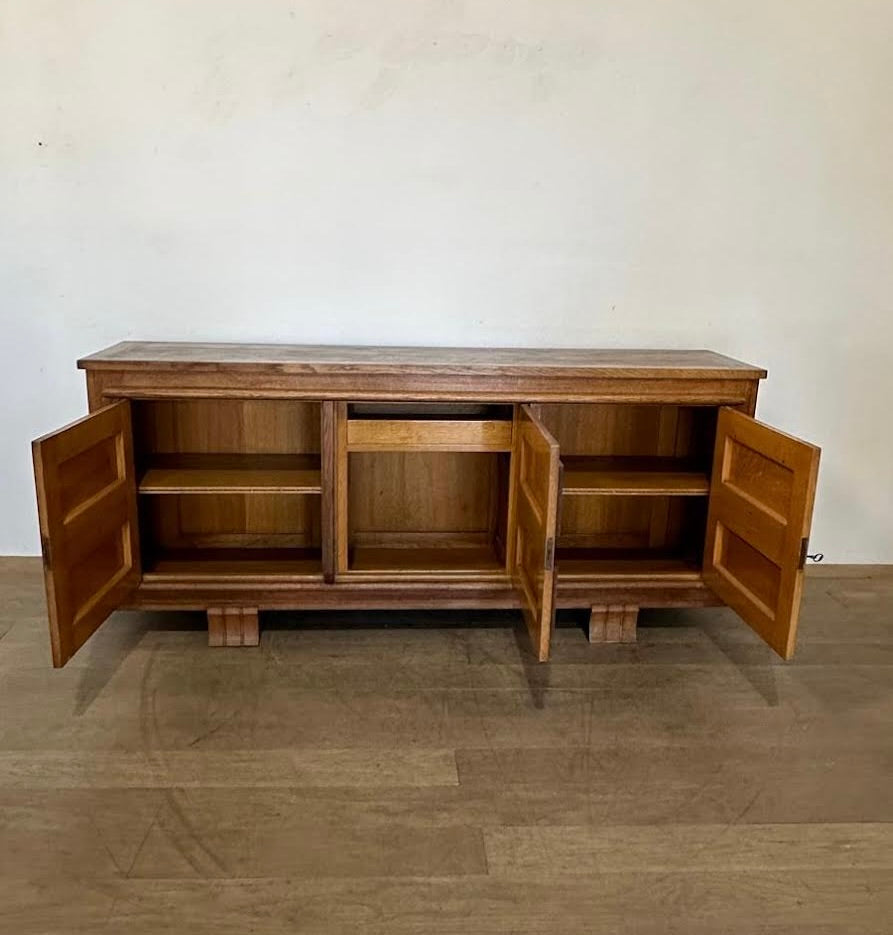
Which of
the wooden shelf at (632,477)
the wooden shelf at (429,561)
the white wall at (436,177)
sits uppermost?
the white wall at (436,177)

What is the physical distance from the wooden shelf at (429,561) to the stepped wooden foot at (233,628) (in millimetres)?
291

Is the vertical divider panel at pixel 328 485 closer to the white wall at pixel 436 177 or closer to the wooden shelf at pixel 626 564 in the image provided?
the white wall at pixel 436 177

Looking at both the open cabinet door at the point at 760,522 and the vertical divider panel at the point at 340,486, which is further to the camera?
the vertical divider panel at the point at 340,486

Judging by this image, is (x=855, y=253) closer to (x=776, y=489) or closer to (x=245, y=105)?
(x=776, y=489)

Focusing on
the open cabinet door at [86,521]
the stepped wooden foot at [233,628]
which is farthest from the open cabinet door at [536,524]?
the open cabinet door at [86,521]

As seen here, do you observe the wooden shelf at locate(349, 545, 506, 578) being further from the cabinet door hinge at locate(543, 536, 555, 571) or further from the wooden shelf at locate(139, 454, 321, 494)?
the cabinet door hinge at locate(543, 536, 555, 571)

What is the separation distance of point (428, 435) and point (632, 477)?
55 cm

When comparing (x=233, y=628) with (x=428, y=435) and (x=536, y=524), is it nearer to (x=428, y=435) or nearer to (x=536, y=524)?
(x=428, y=435)

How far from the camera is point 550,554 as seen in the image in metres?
1.73

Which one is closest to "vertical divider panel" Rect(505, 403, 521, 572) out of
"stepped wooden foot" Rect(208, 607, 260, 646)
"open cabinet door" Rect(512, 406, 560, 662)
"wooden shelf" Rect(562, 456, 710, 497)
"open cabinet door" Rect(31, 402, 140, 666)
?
"open cabinet door" Rect(512, 406, 560, 662)

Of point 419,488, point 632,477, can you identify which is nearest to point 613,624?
point 632,477

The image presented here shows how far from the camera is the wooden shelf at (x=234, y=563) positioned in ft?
6.93

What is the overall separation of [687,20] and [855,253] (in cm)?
82

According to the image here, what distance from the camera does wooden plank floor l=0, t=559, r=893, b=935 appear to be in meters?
1.33
